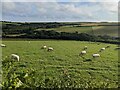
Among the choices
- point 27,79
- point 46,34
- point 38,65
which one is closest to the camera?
Answer: point 27,79

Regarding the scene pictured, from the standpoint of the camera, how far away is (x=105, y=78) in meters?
17.5

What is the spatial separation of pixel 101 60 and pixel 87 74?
20.3 ft

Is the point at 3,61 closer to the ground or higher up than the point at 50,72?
higher up

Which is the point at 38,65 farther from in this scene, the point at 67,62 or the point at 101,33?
the point at 101,33

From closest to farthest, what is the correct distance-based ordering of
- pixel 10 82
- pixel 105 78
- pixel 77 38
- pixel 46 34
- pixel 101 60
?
pixel 10 82, pixel 105 78, pixel 101 60, pixel 77 38, pixel 46 34

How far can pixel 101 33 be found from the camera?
187 ft

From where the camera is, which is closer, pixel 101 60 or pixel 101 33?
pixel 101 60

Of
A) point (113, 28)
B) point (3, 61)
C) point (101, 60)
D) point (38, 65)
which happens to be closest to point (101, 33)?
point (113, 28)

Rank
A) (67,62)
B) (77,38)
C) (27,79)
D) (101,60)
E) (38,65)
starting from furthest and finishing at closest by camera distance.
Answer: (77,38) → (101,60) → (67,62) → (38,65) → (27,79)

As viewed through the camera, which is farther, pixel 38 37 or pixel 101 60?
pixel 38 37

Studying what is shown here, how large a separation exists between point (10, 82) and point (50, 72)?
13283 mm

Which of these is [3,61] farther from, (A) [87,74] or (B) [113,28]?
(B) [113,28]

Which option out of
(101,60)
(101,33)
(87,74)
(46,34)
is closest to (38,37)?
(46,34)

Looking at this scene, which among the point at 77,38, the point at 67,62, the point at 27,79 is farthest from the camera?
the point at 77,38
